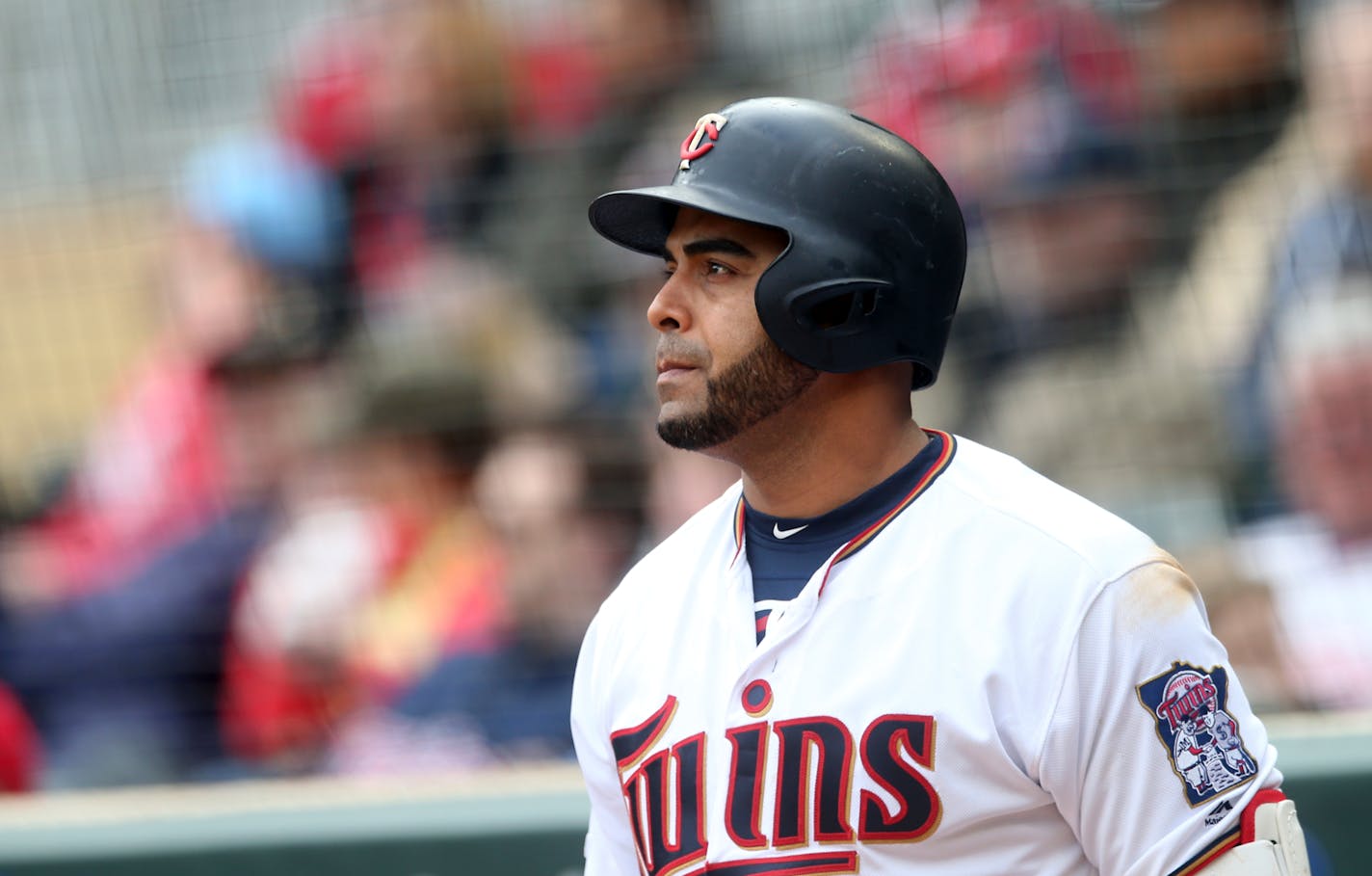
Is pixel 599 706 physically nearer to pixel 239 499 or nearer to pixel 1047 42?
pixel 1047 42

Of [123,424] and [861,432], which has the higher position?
[861,432]

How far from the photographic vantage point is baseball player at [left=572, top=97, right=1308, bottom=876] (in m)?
1.85

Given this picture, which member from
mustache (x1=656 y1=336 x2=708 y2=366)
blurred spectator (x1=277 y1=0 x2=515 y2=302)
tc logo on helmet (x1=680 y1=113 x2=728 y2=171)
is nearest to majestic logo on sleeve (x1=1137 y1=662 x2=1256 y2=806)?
mustache (x1=656 y1=336 x2=708 y2=366)

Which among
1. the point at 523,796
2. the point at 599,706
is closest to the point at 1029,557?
the point at 599,706

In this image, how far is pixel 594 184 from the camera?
206 inches

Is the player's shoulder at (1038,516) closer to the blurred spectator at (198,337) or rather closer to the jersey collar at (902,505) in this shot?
the jersey collar at (902,505)

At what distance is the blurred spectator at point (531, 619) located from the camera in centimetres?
422

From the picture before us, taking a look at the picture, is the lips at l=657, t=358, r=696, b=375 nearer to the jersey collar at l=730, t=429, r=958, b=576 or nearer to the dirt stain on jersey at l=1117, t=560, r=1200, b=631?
the jersey collar at l=730, t=429, r=958, b=576

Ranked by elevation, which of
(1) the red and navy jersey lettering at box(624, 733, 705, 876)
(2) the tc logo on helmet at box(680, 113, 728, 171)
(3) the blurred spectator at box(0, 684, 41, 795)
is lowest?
(3) the blurred spectator at box(0, 684, 41, 795)

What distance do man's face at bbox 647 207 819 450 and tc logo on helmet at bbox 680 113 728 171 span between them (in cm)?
7

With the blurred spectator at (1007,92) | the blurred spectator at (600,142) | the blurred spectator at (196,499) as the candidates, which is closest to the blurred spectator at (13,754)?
the blurred spectator at (196,499)

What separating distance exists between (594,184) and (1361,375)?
2356mm

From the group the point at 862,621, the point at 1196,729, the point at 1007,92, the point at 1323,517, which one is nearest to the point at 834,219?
the point at 862,621

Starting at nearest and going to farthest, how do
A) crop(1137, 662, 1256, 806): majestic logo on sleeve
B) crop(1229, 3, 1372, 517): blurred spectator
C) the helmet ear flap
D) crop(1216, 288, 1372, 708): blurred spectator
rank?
crop(1137, 662, 1256, 806): majestic logo on sleeve
the helmet ear flap
crop(1216, 288, 1372, 708): blurred spectator
crop(1229, 3, 1372, 517): blurred spectator
